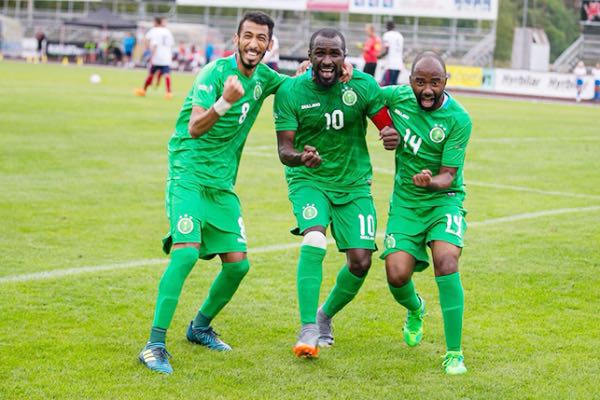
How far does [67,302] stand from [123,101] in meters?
17.0

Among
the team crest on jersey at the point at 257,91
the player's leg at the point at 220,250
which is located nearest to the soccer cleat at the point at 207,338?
the player's leg at the point at 220,250

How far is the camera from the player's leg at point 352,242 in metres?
6.21

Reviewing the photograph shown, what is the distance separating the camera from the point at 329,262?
860cm

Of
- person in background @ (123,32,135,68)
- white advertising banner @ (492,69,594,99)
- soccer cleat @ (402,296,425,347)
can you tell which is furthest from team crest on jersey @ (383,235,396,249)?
person in background @ (123,32,135,68)

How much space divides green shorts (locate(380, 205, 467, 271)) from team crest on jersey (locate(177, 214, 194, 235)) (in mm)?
1209

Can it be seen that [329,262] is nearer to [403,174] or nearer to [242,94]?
[403,174]

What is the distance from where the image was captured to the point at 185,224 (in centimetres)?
581

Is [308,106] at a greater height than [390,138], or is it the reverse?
[308,106]

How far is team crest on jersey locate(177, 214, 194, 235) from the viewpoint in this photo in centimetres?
580

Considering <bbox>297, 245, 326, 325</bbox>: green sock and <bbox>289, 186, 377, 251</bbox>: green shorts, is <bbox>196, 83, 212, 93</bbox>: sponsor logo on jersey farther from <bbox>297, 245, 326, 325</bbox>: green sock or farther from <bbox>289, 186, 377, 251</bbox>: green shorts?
<bbox>297, 245, 326, 325</bbox>: green sock

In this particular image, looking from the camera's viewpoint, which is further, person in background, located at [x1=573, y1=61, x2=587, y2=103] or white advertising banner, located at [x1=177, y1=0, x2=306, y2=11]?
white advertising banner, located at [x1=177, y1=0, x2=306, y2=11]

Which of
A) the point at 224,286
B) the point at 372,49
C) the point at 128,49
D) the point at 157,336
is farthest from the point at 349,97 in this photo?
the point at 128,49

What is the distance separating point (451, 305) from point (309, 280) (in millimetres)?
860

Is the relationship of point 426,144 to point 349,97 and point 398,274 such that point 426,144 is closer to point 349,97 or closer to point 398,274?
point 349,97
